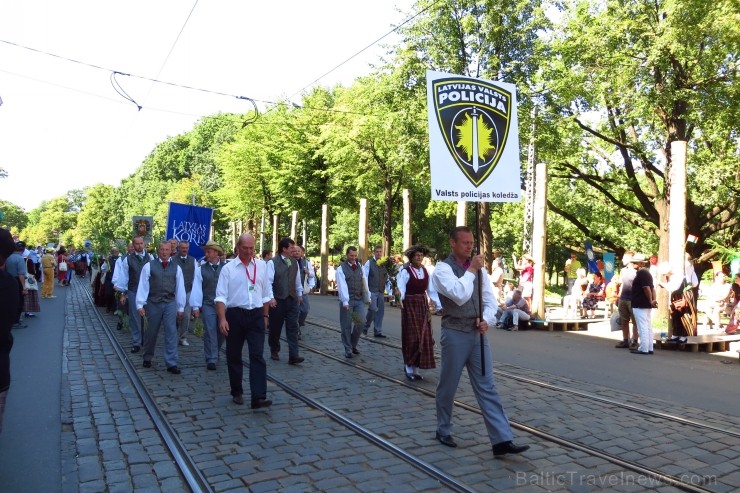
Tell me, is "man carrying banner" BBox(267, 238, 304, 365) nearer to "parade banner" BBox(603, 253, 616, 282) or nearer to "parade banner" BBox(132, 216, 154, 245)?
"parade banner" BBox(132, 216, 154, 245)

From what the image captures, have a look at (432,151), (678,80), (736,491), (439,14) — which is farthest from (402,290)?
(439,14)

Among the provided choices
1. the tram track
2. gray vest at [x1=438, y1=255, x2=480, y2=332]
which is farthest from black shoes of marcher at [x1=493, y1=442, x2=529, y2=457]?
gray vest at [x1=438, y1=255, x2=480, y2=332]

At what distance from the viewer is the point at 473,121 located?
6.67 meters

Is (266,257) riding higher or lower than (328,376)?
higher

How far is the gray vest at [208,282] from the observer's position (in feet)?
31.6

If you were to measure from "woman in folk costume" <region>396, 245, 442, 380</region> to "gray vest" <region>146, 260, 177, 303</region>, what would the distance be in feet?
11.1

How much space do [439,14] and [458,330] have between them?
65.0 ft

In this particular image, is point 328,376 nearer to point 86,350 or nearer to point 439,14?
point 86,350

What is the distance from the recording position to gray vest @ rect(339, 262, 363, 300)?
34.7 ft

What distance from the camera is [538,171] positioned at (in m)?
16.8

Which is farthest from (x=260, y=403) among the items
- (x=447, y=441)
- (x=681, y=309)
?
(x=681, y=309)

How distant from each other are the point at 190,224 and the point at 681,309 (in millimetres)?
10060

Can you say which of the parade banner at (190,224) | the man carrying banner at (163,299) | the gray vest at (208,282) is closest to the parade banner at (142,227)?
the parade banner at (190,224)

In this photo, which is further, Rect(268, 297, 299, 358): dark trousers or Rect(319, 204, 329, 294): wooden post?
Rect(319, 204, 329, 294): wooden post
